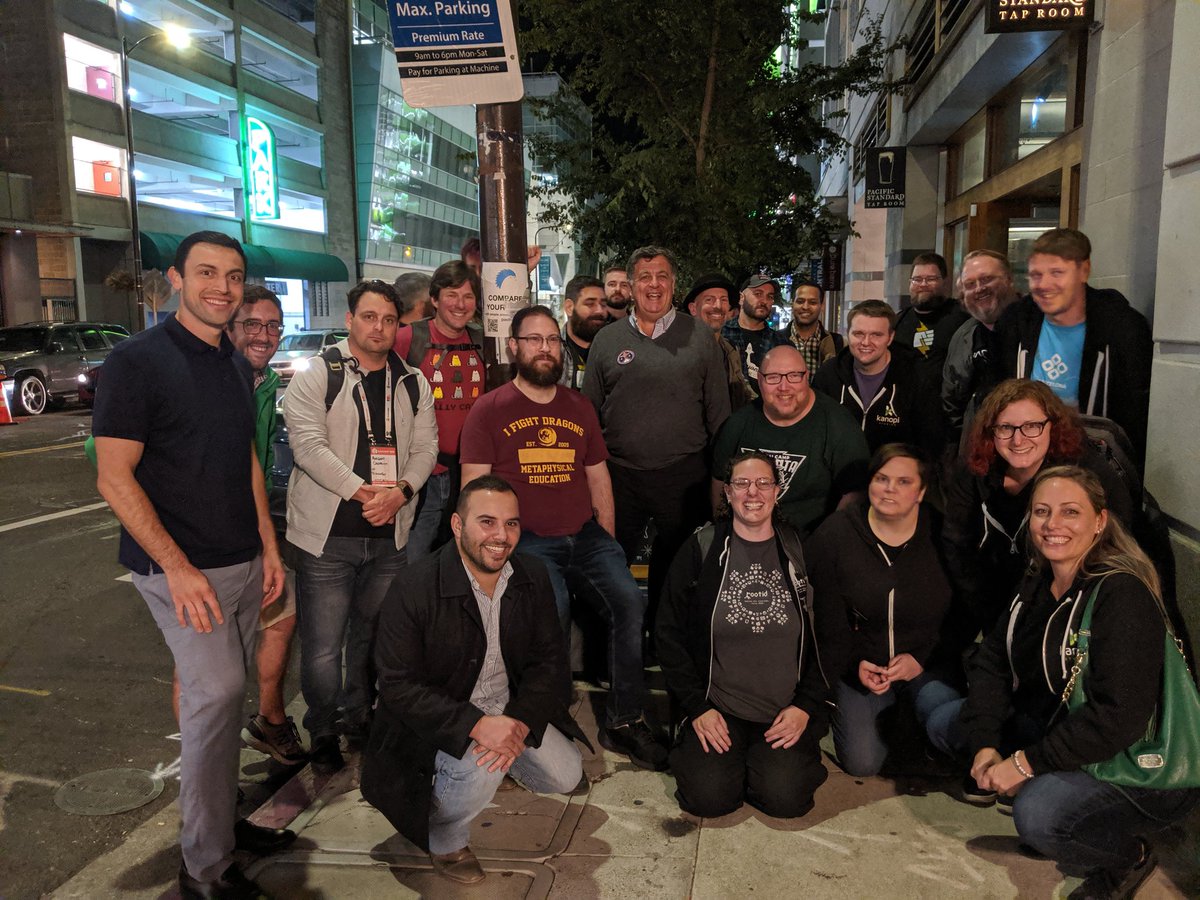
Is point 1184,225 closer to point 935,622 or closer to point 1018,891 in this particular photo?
→ point 935,622

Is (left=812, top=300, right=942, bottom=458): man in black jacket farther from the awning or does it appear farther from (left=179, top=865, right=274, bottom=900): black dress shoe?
the awning

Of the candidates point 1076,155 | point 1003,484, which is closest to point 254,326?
point 1003,484

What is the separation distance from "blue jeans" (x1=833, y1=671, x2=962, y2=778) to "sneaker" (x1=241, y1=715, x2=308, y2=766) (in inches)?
94.3

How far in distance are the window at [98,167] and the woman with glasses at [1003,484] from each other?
30130 millimetres

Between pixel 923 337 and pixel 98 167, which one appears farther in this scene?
pixel 98 167

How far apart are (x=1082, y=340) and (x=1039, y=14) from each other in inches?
122

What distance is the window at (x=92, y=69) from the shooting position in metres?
27.3

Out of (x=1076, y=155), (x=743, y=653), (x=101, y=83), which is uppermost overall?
(x=101, y=83)

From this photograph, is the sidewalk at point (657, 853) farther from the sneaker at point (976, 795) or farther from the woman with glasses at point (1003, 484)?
the woman with glasses at point (1003, 484)

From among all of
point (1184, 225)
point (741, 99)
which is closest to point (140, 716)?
point (1184, 225)

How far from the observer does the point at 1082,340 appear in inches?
163

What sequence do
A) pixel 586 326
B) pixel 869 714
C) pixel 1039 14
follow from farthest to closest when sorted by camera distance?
pixel 1039 14, pixel 586 326, pixel 869 714

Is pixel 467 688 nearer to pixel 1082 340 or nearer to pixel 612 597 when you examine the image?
pixel 612 597

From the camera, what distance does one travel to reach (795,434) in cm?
434
